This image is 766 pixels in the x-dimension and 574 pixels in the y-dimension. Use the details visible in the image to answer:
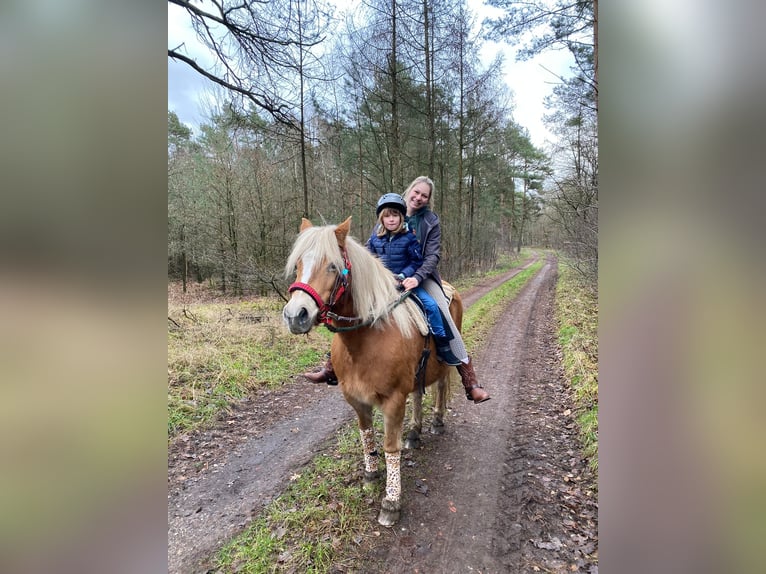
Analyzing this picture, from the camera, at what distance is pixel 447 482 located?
337 cm

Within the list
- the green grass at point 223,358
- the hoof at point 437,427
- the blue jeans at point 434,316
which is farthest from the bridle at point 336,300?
the green grass at point 223,358

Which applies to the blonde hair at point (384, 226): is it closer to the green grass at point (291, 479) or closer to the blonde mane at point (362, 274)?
the blonde mane at point (362, 274)

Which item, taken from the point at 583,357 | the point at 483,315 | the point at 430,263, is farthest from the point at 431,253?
the point at 483,315

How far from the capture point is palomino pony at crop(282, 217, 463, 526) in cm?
251

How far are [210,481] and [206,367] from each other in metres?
2.73

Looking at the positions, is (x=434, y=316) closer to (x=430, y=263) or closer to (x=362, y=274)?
(x=430, y=263)

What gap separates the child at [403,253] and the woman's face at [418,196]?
0.41m

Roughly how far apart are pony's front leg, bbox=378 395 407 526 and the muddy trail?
0.33 feet

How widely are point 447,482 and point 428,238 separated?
250 centimetres

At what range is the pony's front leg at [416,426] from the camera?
403 centimetres

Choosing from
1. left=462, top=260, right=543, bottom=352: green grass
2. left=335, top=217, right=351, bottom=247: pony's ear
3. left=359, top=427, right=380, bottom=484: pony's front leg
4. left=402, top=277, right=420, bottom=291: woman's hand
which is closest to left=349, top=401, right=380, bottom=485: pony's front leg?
left=359, top=427, right=380, bottom=484: pony's front leg
